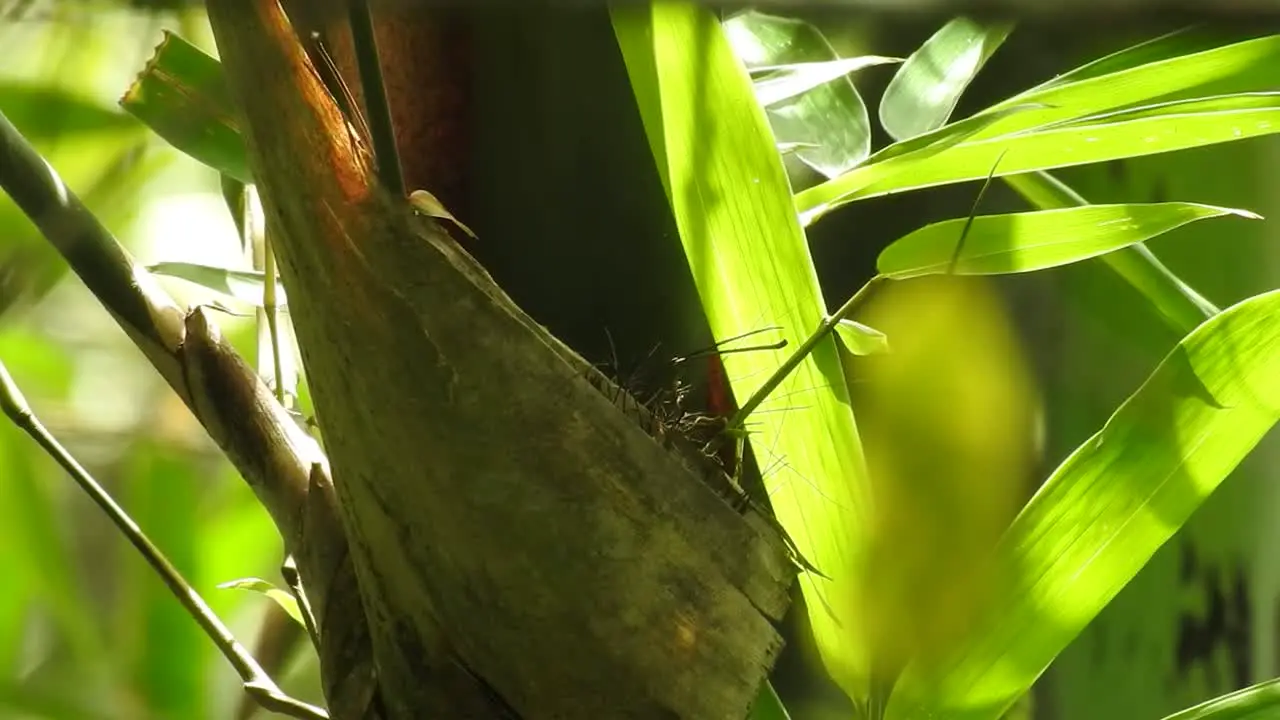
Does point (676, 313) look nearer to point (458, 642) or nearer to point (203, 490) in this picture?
point (458, 642)

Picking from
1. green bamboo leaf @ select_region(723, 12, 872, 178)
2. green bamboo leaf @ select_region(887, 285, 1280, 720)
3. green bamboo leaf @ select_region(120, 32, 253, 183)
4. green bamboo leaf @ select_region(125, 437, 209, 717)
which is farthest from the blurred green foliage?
green bamboo leaf @ select_region(887, 285, 1280, 720)

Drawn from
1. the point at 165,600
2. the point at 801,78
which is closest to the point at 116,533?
the point at 165,600

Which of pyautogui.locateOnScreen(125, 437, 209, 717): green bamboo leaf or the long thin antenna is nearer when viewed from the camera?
the long thin antenna

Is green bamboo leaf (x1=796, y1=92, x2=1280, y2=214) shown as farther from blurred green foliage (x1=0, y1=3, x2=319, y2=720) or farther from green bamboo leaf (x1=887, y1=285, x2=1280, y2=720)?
blurred green foliage (x1=0, y1=3, x2=319, y2=720)

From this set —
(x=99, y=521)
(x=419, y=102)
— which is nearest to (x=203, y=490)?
(x=99, y=521)

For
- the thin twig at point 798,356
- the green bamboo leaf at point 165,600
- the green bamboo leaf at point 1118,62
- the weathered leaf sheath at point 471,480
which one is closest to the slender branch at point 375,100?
the weathered leaf sheath at point 471,480

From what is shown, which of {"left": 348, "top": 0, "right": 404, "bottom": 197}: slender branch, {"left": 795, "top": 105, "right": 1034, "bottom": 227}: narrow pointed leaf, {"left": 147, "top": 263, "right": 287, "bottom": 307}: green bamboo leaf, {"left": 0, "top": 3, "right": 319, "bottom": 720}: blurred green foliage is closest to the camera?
{"left": 348, "top": 0, "right": 404, "bottom": 197}: slender branch

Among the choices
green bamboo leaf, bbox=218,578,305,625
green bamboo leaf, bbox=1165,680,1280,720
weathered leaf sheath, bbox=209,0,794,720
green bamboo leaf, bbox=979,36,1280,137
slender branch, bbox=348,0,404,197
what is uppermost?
green bamboo leaf, bbox=979,36,1280,137
